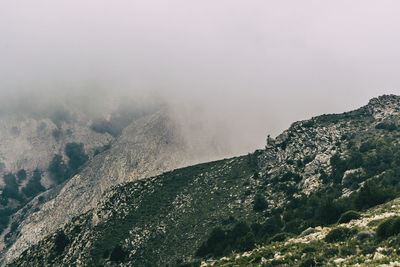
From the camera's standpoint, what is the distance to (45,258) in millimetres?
127375

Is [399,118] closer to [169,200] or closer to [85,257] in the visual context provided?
[169,200]

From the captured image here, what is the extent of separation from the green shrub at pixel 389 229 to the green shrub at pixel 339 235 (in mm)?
4854

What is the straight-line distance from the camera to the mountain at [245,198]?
85.2 m

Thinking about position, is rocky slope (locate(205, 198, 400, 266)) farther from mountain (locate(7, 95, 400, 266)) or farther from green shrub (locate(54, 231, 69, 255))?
green shrub (locate(54, 231, 69, 255))

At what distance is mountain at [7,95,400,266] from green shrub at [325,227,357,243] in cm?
3055

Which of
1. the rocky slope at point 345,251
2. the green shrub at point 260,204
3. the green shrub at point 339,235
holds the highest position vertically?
the green shrub at point 260,204

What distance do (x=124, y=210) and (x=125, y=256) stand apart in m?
29.0

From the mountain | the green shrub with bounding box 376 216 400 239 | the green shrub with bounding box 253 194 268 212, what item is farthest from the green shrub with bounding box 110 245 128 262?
the green shrub with bounding box 376 216 400 239

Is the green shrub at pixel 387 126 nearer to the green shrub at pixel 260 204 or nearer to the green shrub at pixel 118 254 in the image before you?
the green shrub at pixel 260 204

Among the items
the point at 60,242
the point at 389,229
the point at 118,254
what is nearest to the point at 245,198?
the point at 118,254

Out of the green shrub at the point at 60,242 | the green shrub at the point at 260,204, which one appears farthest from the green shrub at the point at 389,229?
the green shrub at the point at 60,242

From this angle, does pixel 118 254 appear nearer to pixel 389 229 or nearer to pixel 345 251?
pixel 345 251

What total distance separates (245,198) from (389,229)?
8907 centimetres

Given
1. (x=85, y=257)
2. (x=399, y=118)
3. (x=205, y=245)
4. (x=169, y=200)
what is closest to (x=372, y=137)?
(x=399, y=118)
